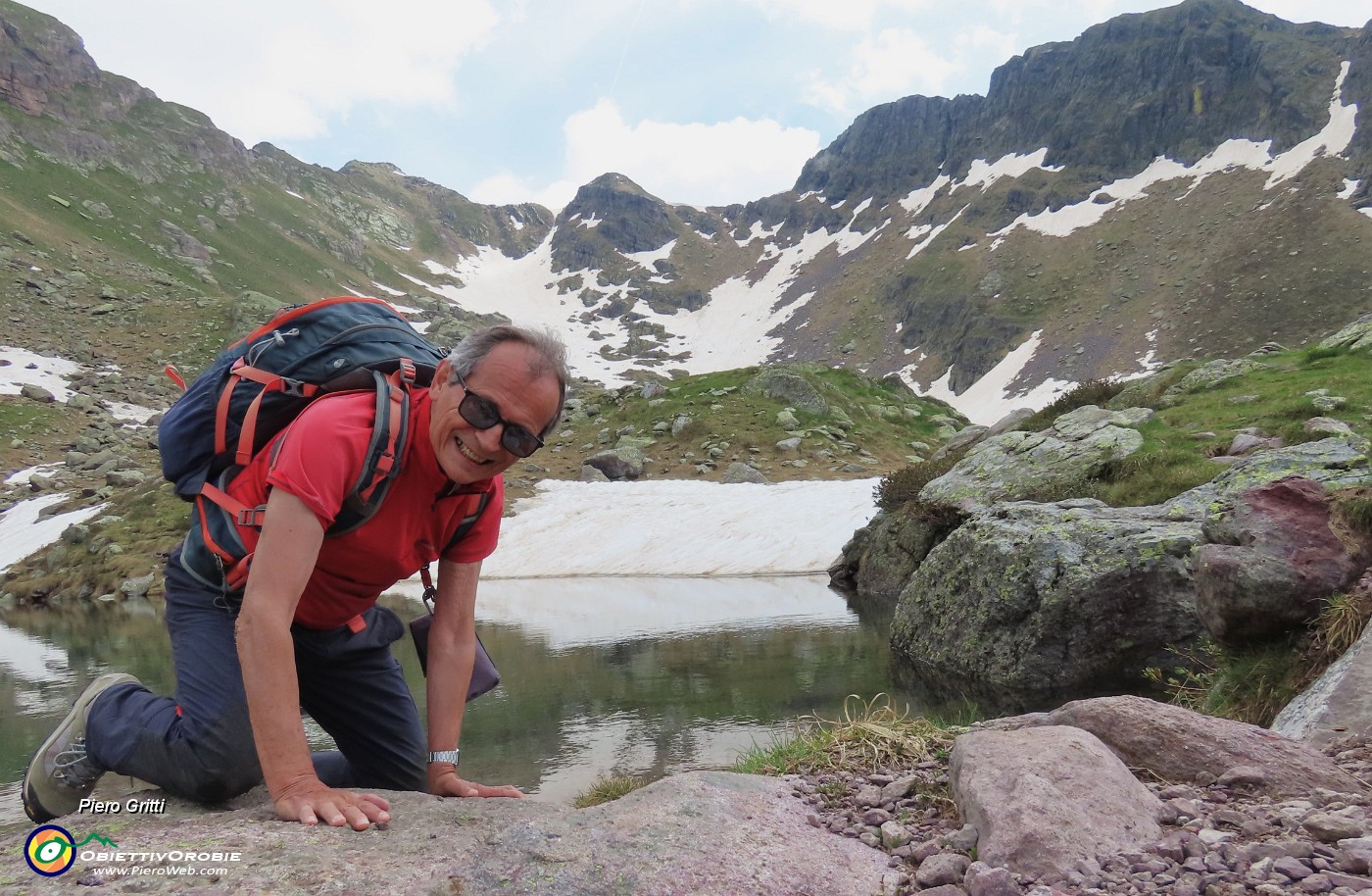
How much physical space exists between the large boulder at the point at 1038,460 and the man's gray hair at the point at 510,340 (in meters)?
10.3

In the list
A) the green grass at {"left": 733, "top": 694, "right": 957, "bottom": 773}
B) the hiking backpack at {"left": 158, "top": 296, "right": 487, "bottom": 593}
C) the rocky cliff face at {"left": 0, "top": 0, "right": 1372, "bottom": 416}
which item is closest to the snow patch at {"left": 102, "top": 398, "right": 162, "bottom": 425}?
the rocky cliff face at {"left": 0, "top": 0, "right": 1372, "bottom": 416}

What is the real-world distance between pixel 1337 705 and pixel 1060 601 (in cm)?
367

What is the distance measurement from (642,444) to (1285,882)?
32.8m

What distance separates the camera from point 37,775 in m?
3.38

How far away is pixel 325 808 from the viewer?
9.76 feet

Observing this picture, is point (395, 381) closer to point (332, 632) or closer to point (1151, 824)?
point (332, 632)

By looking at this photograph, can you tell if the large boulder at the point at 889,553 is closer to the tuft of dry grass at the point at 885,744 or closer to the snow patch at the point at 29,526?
the tuft of dry grass at the point at 885,744

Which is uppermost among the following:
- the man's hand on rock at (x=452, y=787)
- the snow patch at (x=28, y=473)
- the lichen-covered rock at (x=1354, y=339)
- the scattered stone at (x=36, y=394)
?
the scattered stone at (x=36, y=394)

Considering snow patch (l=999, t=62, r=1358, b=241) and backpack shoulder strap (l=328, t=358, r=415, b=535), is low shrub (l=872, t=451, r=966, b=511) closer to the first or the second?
backpack shoulder strap (l=328, t=358, r=415, b=535)

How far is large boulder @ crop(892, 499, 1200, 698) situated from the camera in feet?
24.3

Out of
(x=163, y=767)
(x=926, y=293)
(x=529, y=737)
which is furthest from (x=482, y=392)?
(x=926, y=293)

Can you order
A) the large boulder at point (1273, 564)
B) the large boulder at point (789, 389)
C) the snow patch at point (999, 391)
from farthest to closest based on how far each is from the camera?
the snow patch at point (999, 391)
the large boulder at point (789, 389)
the large boulder at point (1273, 564)

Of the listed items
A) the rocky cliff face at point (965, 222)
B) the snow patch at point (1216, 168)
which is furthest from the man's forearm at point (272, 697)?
the snow patch at point (1216, 168)

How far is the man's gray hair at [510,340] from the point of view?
3271mm
